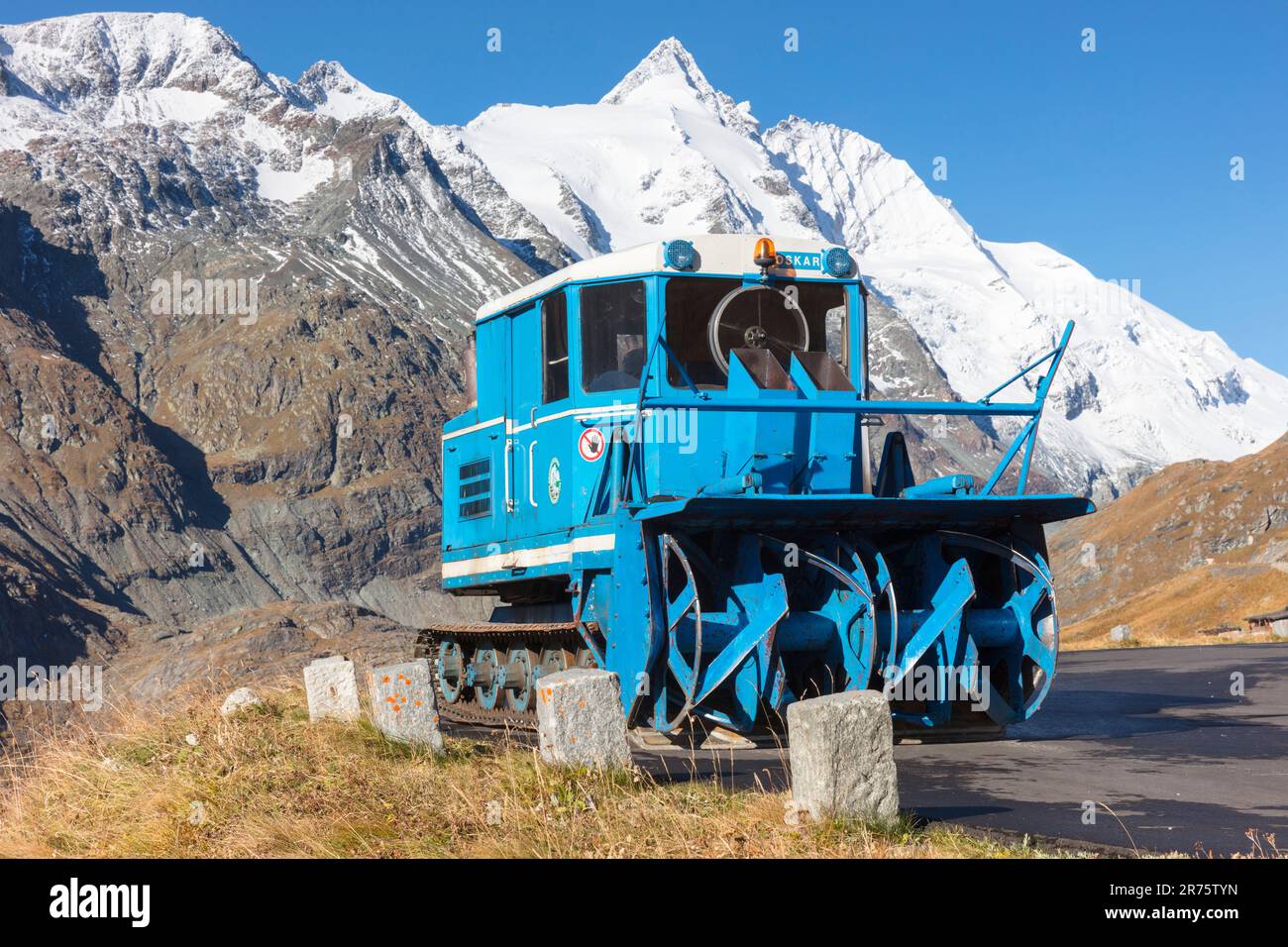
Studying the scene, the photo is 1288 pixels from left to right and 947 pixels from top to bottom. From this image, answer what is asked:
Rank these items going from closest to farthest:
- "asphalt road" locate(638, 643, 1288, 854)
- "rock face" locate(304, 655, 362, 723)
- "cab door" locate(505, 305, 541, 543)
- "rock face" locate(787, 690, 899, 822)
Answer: "rock face" locate(787, 690, 899, 822)
"asphalt road" locate(638, 643, 1288, 854)
"rock face" locate(304, 655, 362, 723)
"cab door" locate(505, 305, 541, 543)

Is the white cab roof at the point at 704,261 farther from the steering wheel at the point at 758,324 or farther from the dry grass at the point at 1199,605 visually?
the dry grass at the point at 1199,605

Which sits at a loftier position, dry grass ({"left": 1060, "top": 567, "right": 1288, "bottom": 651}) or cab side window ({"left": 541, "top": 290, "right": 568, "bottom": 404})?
cab side window ({"left": 541, "top": 290, "right": 568, "bottom": 404})

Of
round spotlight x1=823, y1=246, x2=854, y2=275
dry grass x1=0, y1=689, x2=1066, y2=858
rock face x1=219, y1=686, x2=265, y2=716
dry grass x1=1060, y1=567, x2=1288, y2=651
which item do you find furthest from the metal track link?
dry grass x1=1060, y1=567, x2=1288, y2=651

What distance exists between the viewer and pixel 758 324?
14.1 meters

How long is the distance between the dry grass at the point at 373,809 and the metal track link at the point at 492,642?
1992 mm

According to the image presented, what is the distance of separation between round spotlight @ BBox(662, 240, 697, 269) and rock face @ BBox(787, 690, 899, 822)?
6250 mm

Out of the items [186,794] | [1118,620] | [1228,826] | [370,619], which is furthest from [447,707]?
[370,619]

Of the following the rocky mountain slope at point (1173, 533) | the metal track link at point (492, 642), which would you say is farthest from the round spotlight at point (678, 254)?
the rocky mountain slope at point (1173, 533)

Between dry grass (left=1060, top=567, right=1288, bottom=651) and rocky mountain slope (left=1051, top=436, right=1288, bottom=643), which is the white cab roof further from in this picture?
rocky mountain slope (left=1051, top=436, right=1288, bottom=643)

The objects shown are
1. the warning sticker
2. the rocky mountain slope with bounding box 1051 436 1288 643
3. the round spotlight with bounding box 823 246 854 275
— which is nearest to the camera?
the warning sticker

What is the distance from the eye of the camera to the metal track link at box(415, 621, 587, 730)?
46.2ft

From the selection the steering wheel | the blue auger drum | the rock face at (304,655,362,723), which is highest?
the steering wheel

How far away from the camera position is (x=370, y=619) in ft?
412
